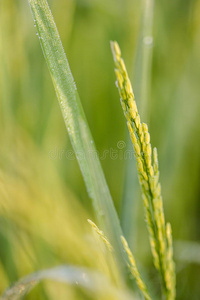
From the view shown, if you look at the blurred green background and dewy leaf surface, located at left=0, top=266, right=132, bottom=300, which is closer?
dewy leaf surface, located at left=0, top=266, right=132, bottom=300

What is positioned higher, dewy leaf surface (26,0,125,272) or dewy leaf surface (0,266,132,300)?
dewy leaf surface (26,0,125,272)

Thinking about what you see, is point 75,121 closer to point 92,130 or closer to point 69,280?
point 69,280

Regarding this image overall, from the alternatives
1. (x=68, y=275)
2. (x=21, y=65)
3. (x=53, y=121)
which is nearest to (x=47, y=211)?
(x=68, y=275)

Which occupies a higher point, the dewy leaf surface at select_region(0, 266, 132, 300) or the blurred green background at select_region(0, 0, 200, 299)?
the blurred green background at select_region(0, 0, 200, 299)

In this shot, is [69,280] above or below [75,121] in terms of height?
below

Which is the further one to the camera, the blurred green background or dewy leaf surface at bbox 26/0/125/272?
the blurred green background

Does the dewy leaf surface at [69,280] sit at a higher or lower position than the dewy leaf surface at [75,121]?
lower

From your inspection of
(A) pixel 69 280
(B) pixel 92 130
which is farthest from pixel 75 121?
(B) pixel 92 130

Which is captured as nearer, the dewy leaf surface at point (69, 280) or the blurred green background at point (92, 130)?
the dewy leaf surface at point (69, 280)
